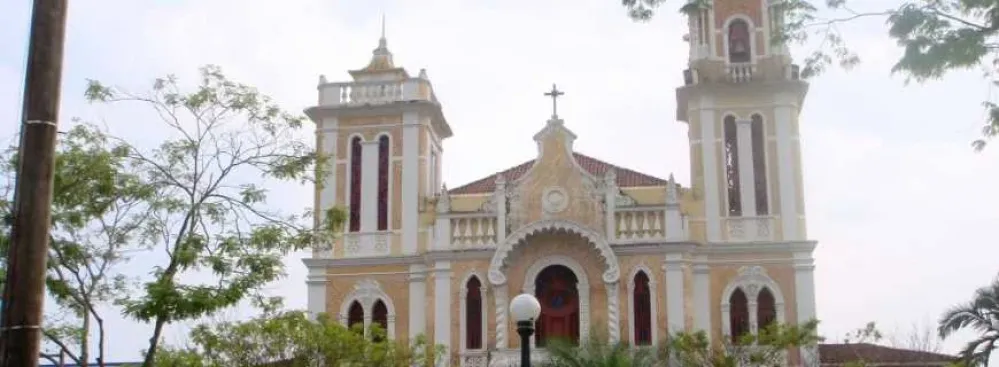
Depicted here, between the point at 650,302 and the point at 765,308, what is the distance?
2.97 meters

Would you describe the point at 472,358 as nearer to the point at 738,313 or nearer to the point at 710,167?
the point at 738,313

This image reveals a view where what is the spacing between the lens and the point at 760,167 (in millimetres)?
33375

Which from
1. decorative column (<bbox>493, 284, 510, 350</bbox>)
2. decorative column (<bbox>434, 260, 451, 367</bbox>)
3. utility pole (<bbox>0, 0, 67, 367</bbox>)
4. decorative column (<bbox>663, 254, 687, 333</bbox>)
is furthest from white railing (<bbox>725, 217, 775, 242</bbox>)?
utility pole (<bbox>0, 0, 67, 367</bbox>)

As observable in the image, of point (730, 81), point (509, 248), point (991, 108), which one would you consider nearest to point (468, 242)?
point (509, 248)

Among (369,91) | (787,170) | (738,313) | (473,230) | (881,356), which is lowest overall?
(881,356)

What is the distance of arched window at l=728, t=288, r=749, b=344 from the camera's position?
105ft

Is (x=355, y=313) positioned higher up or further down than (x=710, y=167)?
further down

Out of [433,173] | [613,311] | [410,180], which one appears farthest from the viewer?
[433,173]

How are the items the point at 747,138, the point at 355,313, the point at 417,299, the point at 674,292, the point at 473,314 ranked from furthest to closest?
the point at 355,313 → the point at 747,138 → the point at 417,299 → the point at 473,314 → the point at 674,292

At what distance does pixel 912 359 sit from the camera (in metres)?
32.1

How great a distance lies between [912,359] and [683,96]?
29.7 ft

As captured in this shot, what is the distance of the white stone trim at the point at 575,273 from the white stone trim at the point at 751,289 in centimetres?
350

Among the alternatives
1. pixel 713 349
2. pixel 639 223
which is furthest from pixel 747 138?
pixel 713 349

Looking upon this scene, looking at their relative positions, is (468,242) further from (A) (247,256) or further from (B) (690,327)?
(A) (247,256)
